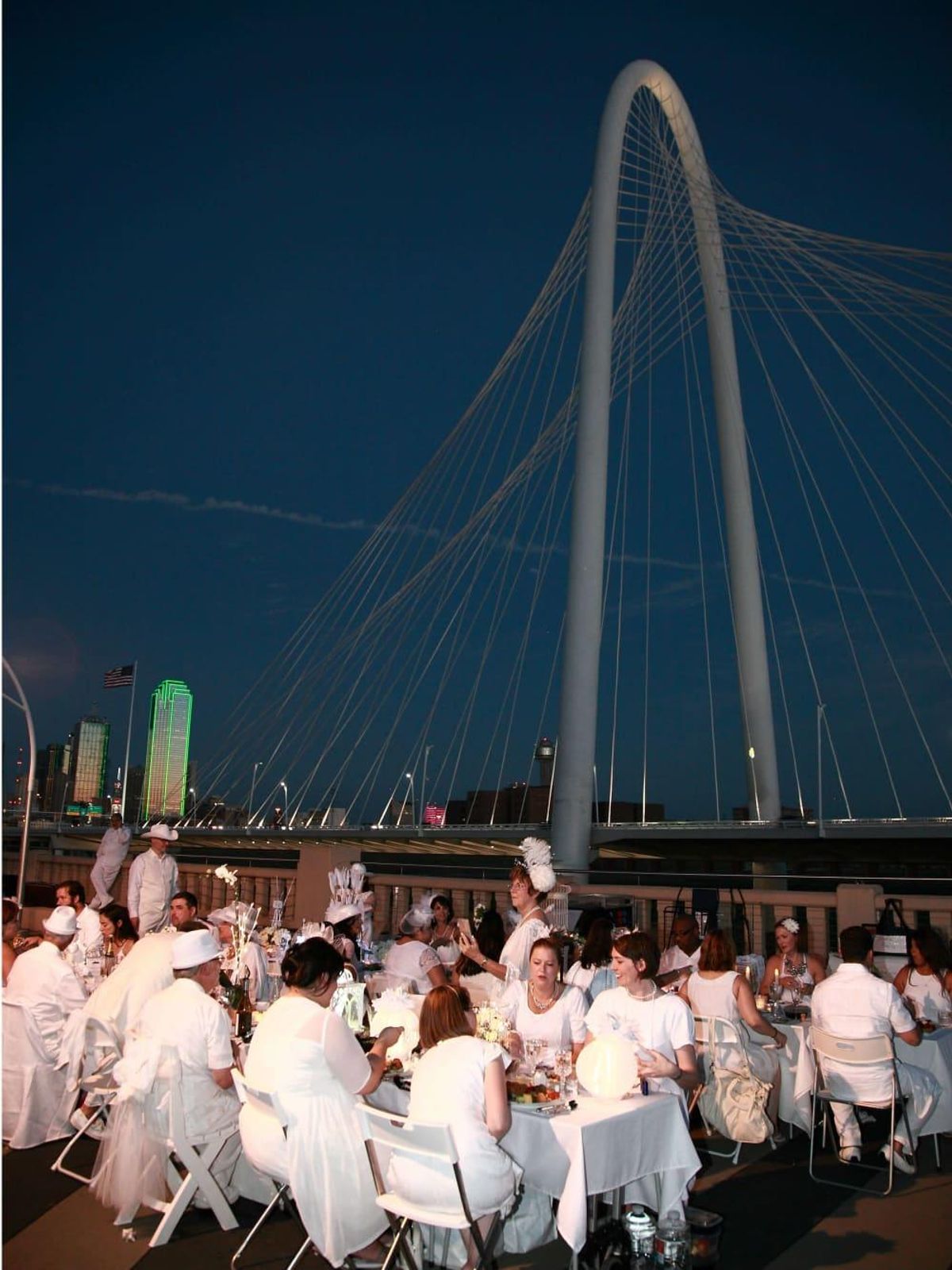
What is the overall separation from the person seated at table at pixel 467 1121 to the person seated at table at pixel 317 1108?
0.28 meters

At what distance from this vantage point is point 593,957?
6789mm

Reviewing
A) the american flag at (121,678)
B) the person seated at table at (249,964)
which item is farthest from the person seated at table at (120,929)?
the american flag at (121,678)

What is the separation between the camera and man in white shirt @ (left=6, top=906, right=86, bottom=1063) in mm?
6434

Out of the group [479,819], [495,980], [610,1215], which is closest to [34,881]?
[495,980]

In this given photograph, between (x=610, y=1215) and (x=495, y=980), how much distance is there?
256 cm

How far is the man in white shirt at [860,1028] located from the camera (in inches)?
233

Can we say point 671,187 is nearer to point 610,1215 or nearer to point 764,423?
point 610,1215

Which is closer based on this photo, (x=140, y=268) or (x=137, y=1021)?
(x=137, y=1021)

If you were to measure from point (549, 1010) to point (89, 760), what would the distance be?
292 ft

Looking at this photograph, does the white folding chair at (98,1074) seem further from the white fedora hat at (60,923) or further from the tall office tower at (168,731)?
the tall office tower at (168,731)

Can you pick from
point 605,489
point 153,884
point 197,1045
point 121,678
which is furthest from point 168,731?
point 197,1045

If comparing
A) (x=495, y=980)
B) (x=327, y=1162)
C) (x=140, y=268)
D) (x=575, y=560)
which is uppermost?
(x=140, y=268)

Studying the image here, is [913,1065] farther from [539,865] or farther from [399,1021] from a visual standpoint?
[399,1021]

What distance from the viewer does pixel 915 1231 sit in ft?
16.6
